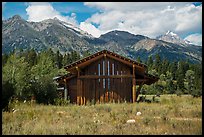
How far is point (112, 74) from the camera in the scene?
2842 cm

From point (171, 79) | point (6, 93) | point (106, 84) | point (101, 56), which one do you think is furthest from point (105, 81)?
point (171, 79)

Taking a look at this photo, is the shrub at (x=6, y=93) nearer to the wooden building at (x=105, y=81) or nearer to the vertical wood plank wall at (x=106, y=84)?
the wooden building at (x=105, y=81)

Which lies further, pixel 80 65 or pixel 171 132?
pixel 80 65

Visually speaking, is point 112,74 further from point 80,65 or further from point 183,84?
point 183,84

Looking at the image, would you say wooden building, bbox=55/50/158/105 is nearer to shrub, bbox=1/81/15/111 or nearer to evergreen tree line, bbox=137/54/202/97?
shrub, bbox=1/81/15/111

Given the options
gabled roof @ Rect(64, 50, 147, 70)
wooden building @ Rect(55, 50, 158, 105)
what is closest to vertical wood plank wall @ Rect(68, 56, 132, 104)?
wooden building @ Rect(55, 50, 158, 105)

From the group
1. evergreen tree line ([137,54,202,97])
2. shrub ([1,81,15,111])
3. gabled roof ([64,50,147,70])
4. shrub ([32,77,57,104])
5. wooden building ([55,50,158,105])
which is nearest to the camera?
shrub ([1,81,15,111])

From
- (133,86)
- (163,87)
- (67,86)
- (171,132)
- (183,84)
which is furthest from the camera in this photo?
(183,84)

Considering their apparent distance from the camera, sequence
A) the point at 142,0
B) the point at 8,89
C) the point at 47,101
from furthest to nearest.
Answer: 1. the point at 47,101
2. the point at 8,89
3. the point at 142,0

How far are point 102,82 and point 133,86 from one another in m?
2.74

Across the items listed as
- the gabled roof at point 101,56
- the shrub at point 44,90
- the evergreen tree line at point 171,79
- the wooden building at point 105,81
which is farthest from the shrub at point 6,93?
the evergreen tree line at point 171,79

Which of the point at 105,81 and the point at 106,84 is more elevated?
the point at 105,81

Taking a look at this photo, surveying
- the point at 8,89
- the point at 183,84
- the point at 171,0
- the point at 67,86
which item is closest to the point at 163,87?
the point at 183,84

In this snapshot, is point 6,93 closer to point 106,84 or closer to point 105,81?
point 105,81
